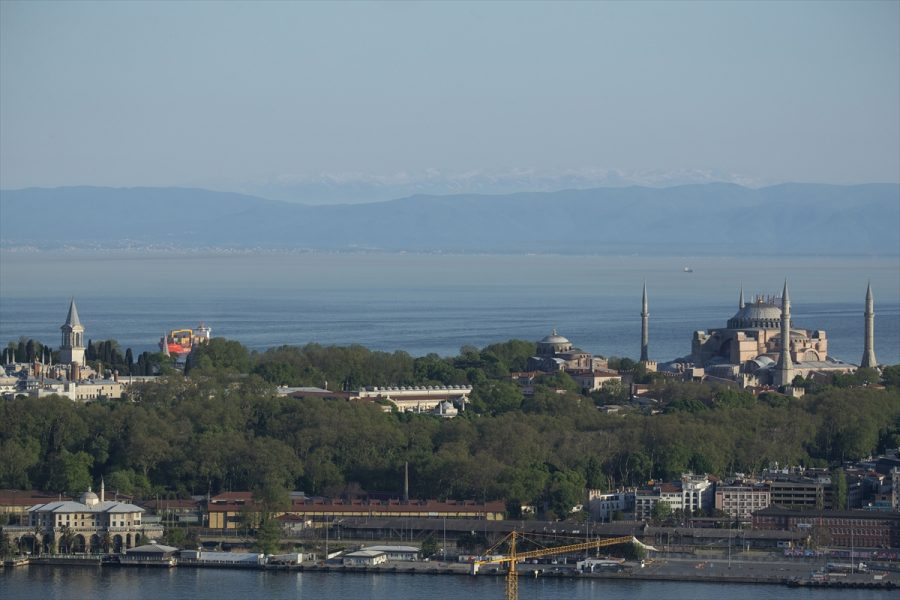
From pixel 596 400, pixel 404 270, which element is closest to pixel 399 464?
pixel 596 400

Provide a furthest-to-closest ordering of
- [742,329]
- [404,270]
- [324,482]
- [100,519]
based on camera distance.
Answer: [404,270] → [742,329] → [324,482] → [100,519]

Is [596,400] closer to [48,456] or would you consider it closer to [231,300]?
[48,456]

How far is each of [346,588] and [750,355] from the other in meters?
32.9

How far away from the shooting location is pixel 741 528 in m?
39.4

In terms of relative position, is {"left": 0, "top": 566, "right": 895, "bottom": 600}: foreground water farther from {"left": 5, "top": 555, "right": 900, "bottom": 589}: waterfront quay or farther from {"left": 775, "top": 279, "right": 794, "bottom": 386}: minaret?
{"left": 775, "top": 279, "right": 794, "bottom": 386}: minaret

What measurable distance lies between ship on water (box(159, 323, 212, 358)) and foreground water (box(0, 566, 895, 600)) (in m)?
31.6

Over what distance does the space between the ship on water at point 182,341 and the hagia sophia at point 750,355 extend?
1044cm

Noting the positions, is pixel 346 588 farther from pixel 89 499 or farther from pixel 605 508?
pixel 605 508

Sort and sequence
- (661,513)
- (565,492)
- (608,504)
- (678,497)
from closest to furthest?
(661,513) < (565,492) < (608,504) < (678,497)

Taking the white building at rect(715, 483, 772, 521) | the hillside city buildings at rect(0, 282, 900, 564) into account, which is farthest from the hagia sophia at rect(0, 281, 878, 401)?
the white building at rect(715, 483, 772, 521)

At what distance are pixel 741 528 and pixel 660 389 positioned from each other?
1951 cm

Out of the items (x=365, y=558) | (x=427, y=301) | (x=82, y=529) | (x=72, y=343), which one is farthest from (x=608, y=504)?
(x=427, y=301)

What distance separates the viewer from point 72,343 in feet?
204

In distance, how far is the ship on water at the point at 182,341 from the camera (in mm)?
69312
